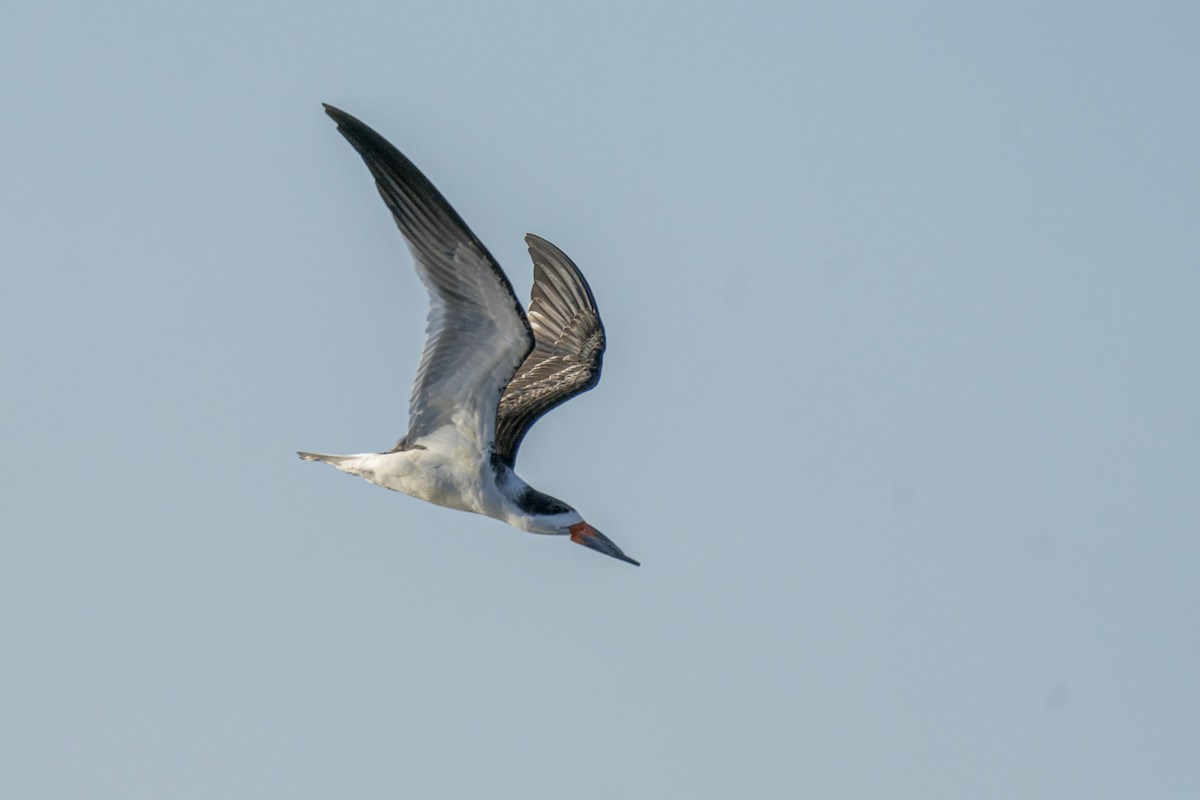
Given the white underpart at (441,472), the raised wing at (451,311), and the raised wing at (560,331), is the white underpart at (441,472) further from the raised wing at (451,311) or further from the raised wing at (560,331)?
the raised wing at (560,331)

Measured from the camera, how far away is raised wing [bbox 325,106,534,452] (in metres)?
16.8

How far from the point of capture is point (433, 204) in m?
16.9

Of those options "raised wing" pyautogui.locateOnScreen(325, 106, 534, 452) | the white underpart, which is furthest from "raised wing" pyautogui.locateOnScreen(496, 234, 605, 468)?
"raised wing" pyautogui.locateOnScreen(325, 106, 534, 452)

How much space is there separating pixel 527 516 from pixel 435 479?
1.16m

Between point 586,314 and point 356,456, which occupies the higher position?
point 586,314

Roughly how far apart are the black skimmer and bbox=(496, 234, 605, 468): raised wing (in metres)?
0.02

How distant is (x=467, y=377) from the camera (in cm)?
1814

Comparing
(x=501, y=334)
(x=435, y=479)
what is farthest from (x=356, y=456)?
(x=501, y=334)

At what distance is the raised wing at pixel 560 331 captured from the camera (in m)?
21.9

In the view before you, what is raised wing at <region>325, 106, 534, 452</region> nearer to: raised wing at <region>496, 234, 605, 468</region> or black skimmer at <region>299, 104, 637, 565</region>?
black skimmer at <region>299, 104, 637, 565</region>

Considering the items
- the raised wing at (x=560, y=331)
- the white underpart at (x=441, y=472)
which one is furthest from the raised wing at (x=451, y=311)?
the raised wing at (x=560, y=331)

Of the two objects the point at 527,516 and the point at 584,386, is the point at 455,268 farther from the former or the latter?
the point at 584,386

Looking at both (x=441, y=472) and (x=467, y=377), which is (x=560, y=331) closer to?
(x=441, y=472)

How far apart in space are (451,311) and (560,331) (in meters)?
4.98
